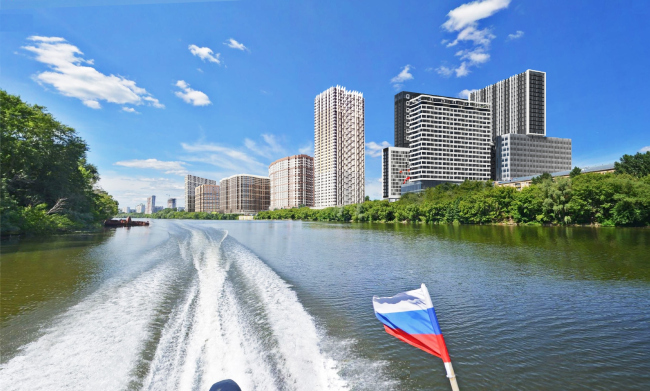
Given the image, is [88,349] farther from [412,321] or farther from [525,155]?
[525,155]

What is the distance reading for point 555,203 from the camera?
62125mm

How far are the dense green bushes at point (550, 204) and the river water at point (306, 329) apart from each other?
48255 millimetres

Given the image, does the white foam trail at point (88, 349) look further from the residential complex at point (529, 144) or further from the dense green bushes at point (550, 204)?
the residential complex at point (529, 144)

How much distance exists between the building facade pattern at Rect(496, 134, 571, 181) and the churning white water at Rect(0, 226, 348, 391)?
7601 inches

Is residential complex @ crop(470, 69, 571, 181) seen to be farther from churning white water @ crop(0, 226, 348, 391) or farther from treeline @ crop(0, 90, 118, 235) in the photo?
churning white water @ crop(0, 226, 348, 391)

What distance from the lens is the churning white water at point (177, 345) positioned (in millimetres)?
6117

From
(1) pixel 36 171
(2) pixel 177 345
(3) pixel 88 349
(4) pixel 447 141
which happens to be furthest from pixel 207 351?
(4) pixel 447 141

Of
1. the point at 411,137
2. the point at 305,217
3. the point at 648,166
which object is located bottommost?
the point at 305,217

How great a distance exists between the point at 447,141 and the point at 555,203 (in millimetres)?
113898

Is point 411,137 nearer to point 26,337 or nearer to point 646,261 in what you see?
point 646,261

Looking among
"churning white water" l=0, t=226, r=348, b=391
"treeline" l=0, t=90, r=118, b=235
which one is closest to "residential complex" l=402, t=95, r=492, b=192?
"treeline" l=0, t=90, r=118, b=235

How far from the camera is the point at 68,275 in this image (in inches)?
644

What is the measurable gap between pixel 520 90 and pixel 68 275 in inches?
9220

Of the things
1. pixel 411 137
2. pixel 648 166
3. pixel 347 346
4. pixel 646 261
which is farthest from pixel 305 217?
pixel 347 346
